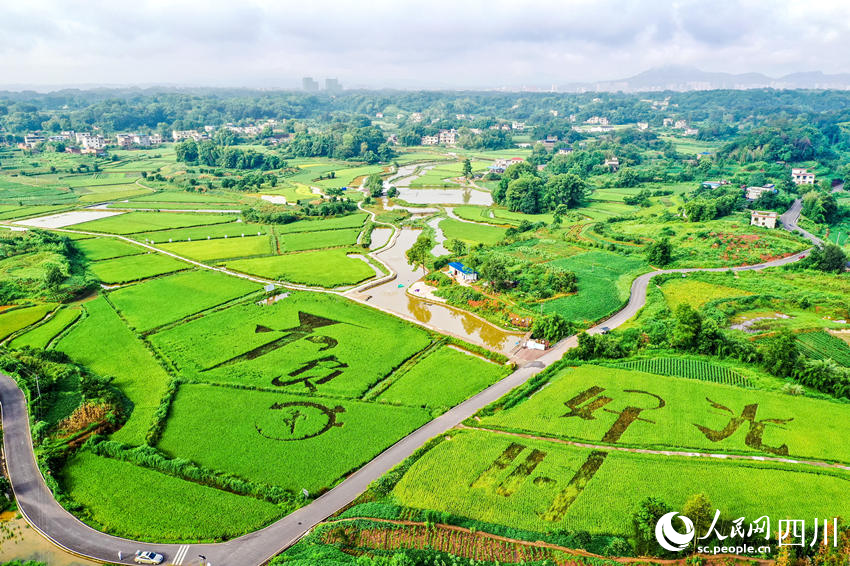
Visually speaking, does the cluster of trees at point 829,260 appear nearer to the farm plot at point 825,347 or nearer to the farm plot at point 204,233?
the farm plot at point 825,347

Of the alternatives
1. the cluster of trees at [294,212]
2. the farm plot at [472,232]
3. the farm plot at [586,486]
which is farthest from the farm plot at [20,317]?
the farm plot at [472,232]

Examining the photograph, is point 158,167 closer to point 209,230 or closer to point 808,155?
point 209,230

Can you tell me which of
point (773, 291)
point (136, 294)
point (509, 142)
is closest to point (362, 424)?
point (136, 294)

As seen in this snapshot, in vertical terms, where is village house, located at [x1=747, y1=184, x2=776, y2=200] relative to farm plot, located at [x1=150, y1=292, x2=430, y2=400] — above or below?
above

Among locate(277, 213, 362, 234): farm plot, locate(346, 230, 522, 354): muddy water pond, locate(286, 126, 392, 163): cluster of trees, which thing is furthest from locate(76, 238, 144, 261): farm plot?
locate(286, 126, 392, 163): cluster of trees

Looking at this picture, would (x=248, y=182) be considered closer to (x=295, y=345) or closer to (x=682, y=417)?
(x=295, y=345)

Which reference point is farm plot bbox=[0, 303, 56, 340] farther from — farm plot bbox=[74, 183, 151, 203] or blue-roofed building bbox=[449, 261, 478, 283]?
farm plot bbox=[74, 183, 151, 203]

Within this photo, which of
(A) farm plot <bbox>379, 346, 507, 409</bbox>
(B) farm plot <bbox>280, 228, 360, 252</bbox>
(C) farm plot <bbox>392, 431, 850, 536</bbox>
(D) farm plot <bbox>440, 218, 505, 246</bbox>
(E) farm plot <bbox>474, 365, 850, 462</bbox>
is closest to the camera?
(C) farm plot <bbox>392, 431, 850, 536</bbox>
